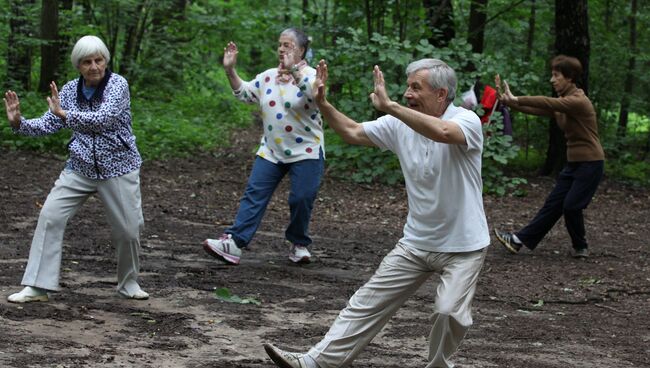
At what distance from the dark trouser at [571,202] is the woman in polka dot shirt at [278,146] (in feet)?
9.07

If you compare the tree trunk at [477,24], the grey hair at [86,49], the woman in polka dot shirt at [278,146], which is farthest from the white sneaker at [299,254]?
the tree trunk at [477,24]

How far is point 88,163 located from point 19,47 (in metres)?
11.7

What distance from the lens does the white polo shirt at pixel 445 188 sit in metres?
5.09

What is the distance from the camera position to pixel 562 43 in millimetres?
15188

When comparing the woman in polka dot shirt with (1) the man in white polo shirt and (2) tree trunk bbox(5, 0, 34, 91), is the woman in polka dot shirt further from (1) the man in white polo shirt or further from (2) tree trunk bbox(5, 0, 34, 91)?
(2) tree trunk bbox(5, 0, 34, 91)

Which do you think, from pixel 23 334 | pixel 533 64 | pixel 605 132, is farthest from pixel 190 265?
pixel 605 132

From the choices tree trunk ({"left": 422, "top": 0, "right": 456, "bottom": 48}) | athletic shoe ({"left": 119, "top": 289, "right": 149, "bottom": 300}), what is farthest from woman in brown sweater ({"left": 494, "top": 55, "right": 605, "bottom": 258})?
tree trunk ({"left": 422, "top": 0, "right": 456, "bottom": 48})

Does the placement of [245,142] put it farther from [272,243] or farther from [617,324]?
[617,324]

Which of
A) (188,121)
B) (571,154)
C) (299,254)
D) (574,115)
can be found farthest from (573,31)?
(188,121)

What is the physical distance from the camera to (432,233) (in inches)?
204

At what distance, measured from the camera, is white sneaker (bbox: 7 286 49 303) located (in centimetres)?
656

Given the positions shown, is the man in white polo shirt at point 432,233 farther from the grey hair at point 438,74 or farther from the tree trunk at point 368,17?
the tree trunk at point 368,17

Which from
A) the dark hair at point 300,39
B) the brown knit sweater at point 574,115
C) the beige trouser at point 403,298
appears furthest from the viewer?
the brown knit sweater at point 574,115

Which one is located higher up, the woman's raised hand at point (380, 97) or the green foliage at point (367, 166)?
the woman's raised hand at point (380, 97)
